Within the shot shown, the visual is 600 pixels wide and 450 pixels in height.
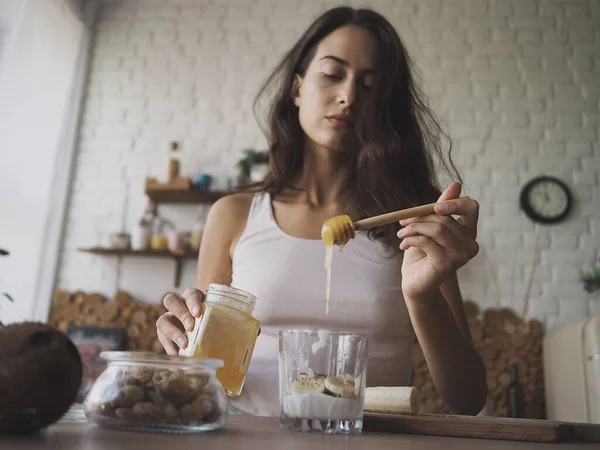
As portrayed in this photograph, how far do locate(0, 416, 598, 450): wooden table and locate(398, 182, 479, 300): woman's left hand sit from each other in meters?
0.25

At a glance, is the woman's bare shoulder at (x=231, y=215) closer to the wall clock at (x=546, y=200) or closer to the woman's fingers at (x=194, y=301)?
the woman's fingers at (x=194, y=301)

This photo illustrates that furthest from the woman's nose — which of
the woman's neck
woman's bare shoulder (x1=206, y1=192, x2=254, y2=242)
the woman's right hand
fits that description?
the woman's right hand

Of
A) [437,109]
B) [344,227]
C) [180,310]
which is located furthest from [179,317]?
[437,109]

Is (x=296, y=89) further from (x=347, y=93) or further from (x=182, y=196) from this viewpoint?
(x=182, y=196)

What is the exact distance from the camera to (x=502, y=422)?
54 cm

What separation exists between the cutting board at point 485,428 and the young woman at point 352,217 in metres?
0.23

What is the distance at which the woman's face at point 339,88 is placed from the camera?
42.3 inches

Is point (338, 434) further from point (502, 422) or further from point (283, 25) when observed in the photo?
point (283, 25)

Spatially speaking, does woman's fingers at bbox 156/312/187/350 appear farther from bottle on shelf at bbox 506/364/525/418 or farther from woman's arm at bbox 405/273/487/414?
bottle on shelf at bbox 506/364/525/418

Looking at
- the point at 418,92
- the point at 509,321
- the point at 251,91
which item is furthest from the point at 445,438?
the point at 251,91

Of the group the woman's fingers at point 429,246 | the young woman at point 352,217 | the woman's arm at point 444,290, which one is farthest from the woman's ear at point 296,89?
the woman's fingers at point 429,246

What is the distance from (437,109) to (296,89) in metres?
1.79

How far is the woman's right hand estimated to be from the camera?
688 millimetres

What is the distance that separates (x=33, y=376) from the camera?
1.24 ft
